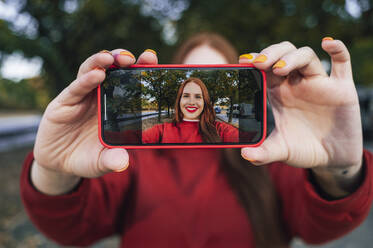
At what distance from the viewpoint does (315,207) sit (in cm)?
144

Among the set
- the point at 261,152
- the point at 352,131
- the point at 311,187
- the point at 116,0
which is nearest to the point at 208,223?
the point at 311,187

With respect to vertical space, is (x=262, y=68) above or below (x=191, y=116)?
above

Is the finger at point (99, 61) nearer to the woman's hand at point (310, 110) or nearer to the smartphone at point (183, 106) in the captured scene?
the smartphone at point (183, 106)

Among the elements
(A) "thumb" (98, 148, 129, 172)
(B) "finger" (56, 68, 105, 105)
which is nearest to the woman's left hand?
(A) "thumb" (98, 148, 129, 172)

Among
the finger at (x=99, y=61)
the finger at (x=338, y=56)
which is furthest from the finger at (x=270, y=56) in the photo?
the finger at (x=99, y=61)

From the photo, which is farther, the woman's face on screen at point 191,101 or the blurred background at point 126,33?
the blurred background at point 126,33

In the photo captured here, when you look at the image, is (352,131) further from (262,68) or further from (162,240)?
(162,240)

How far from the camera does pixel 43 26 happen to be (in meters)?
6.51

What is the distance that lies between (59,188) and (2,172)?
6.11 m

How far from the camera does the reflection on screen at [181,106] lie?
1069mm

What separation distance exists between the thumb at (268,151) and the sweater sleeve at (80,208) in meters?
0.92

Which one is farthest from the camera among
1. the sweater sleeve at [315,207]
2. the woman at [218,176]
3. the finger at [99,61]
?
the sweater sleeve at [315,207]

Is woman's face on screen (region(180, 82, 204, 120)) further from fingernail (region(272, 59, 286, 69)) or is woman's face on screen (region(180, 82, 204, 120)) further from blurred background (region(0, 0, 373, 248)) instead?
blurred background (region(0, 0, 373, 248))

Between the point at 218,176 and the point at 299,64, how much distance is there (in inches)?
42.0
